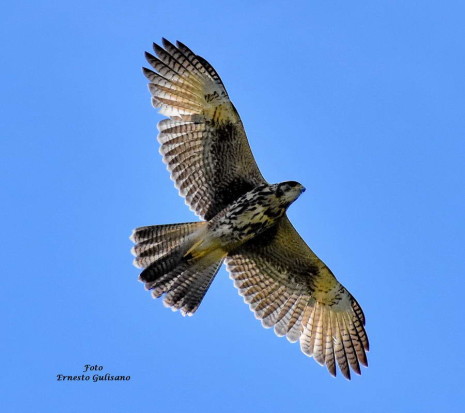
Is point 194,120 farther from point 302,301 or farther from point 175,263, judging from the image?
point 302,301

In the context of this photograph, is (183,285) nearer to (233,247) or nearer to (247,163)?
(233,247)

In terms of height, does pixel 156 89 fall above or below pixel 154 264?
above

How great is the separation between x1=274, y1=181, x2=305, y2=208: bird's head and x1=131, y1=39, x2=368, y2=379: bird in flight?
0.05 feet

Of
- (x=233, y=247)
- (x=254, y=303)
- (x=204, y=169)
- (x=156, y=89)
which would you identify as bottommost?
(x=254, y=303)

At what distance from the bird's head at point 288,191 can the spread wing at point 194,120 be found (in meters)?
0.60

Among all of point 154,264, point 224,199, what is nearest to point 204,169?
point 224,199

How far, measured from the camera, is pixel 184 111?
14.6m

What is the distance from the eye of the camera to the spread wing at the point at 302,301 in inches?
605

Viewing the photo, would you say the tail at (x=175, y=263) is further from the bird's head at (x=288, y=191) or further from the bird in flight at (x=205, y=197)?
the bird's head at (x=288, y=191)

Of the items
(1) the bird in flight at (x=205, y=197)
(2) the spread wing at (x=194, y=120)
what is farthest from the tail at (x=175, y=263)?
(2) the spread wing at (x=194, y=120)

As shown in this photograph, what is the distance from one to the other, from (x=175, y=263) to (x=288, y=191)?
6.96ft

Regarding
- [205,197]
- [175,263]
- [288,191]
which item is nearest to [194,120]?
[205,197]

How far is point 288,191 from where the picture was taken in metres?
14.4

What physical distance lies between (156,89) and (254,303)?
3.86 metres
